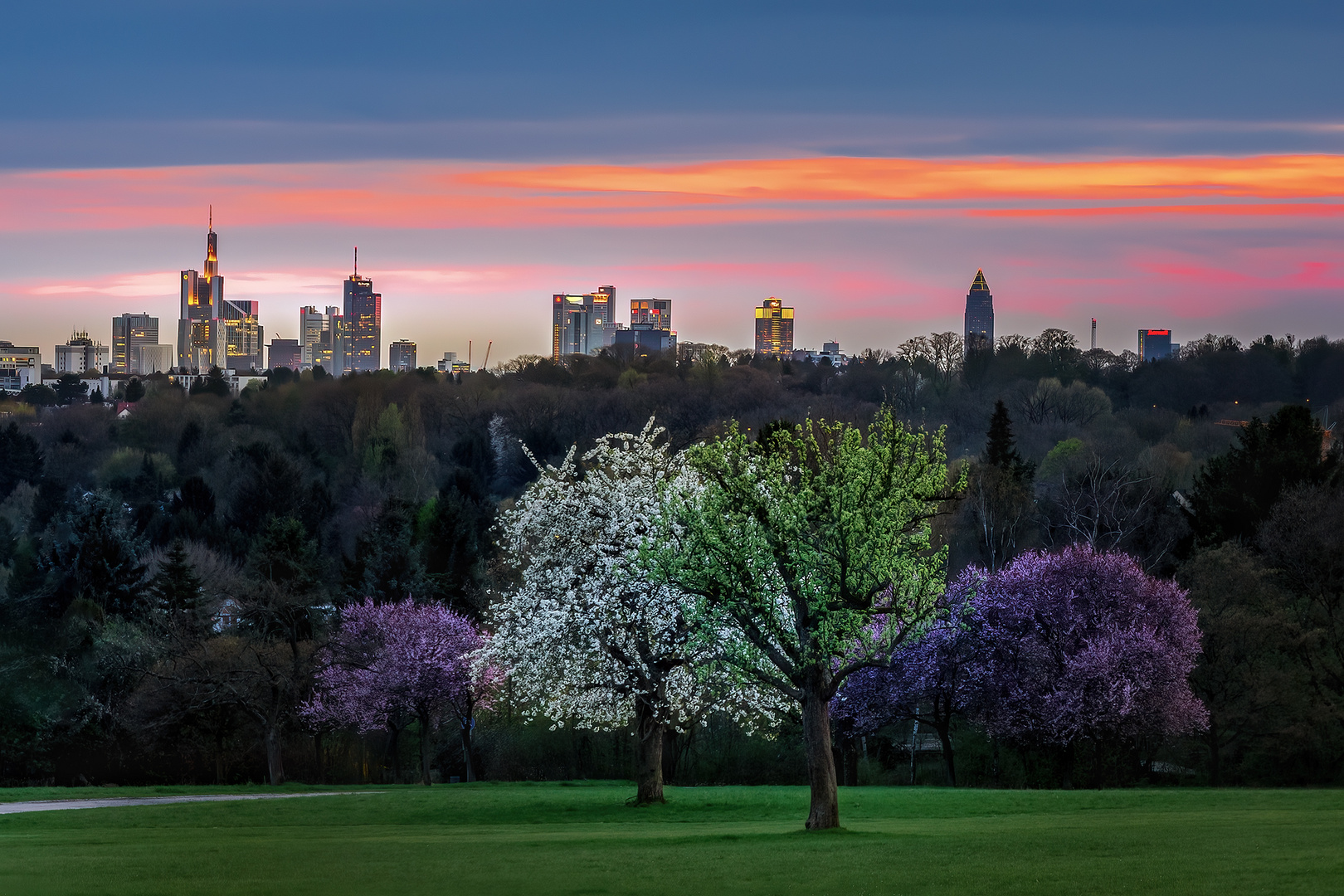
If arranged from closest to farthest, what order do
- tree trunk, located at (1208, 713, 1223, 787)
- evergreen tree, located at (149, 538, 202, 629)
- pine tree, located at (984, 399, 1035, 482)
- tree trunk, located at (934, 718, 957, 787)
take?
tree trunk, located at (1208, 713, 1223, 787) < tree trunk, located at (934, 718, 957, 787) < evergreen tree, located at (149, 538, 202, 629) < pine tree, located at (984, 399, 1035, 482)

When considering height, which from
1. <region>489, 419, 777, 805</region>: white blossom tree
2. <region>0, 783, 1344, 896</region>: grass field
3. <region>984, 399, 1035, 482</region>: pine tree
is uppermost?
<region>984, 399, 1035, 482</region>: pine tree

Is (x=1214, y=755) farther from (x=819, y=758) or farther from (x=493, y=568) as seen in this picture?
(x=493, y=568)

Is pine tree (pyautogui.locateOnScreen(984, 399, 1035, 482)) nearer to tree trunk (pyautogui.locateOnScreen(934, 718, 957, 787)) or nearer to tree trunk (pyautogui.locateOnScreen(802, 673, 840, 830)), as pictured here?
tree trunk (pyautogui.locateOnScreen(934, 718, 957, 787))

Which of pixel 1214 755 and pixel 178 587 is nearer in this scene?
pixel 1214 755

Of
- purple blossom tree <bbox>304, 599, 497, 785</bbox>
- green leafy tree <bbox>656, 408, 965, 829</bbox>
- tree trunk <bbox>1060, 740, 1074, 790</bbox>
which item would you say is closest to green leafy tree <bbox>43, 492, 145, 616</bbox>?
purple blossom tree <bbox>304, 599, 497, 785</bbox>

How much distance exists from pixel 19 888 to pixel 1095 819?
2048 centimetres

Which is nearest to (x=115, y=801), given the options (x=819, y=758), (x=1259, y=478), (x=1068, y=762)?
(x=819, y=758)

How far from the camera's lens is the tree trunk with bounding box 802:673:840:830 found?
2952 centimetres

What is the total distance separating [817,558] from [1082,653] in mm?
25209

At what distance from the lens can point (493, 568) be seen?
70.6 meters

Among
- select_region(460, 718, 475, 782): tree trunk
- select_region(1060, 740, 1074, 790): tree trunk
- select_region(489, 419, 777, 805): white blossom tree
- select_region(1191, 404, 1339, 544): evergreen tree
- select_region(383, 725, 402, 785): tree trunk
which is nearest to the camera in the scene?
select_region(489, 419, 777, 805): white blossom tree

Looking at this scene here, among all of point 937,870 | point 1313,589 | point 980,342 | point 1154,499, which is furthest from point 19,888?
point 980,342

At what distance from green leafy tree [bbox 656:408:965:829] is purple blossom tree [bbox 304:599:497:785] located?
1084 inches

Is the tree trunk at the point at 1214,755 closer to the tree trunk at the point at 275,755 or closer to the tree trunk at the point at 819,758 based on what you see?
the tree trunk at the point at 819,758
